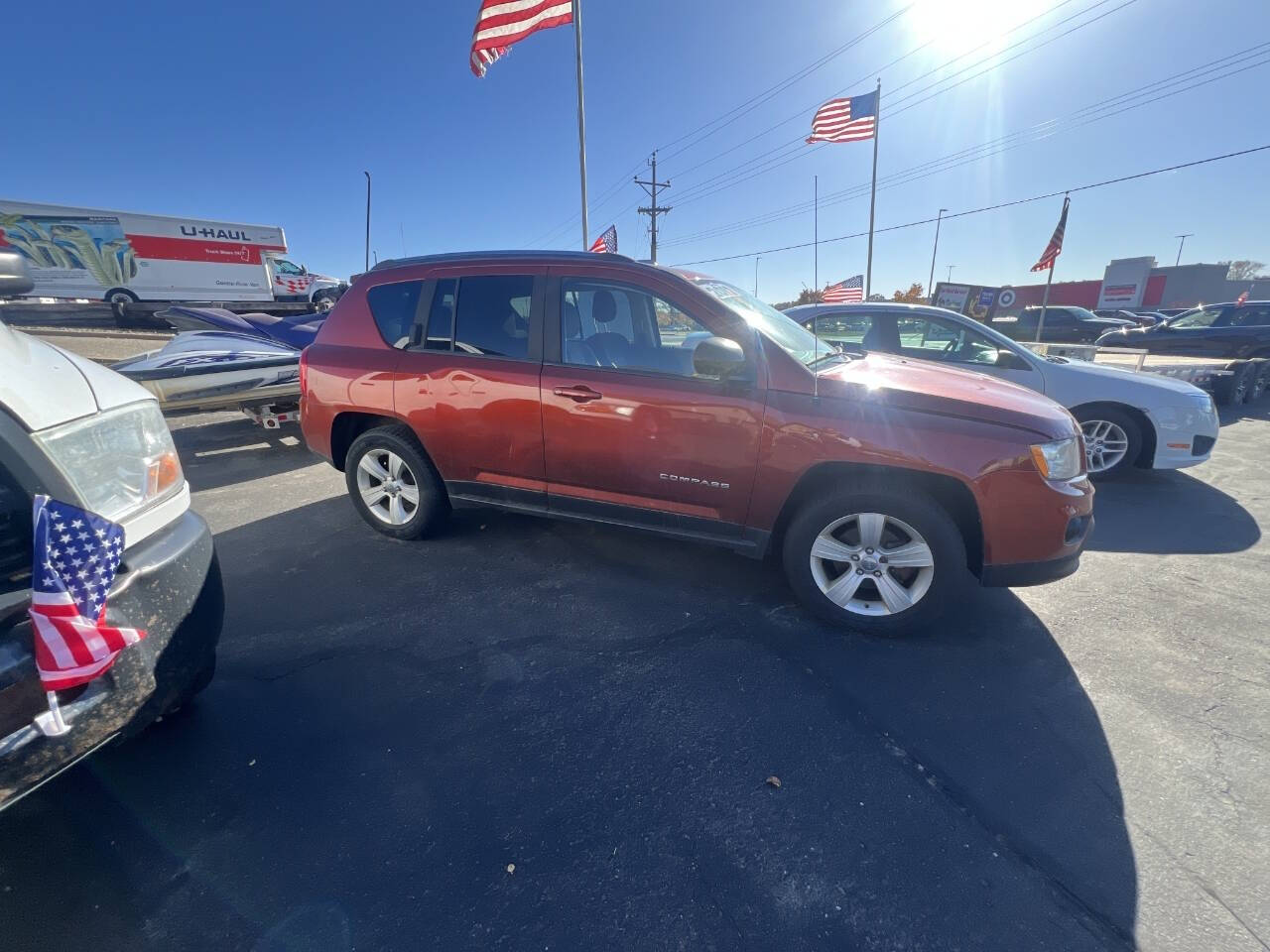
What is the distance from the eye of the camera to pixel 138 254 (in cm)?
1942

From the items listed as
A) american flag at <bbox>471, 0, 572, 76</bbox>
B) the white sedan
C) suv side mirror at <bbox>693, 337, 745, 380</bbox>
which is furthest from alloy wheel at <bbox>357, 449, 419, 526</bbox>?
american flag at <bbox>471, 0, 572, 76</bbox>

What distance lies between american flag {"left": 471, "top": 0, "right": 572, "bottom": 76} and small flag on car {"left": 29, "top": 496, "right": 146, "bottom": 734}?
9775 mm

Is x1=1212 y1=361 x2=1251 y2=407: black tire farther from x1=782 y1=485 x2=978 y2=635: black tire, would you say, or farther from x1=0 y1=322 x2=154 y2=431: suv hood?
x1=0 y1=322 x2=154 y2=431: suv hood

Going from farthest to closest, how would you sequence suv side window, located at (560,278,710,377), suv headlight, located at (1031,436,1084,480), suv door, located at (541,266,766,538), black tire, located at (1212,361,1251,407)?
1. black tire, located at (1212,361,1251,407)
2. suv side window, located at (560,278,710,377)
3. suv door, located at (541,266,766,538)
4. suv headlight, located at (1031,436,1084,480)

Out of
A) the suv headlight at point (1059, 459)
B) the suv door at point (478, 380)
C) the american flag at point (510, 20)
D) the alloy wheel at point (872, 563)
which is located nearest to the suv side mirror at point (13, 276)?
the suv door at point (478, 380)

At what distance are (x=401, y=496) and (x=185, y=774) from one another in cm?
216

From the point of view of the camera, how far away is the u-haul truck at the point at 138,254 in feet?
58.4

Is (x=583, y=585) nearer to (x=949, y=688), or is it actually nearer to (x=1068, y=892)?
(x=949, y=688)

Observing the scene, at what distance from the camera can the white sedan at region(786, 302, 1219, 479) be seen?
17.2 feet

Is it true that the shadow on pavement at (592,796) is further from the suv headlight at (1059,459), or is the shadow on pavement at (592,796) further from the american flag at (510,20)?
the american flag at (510,20)

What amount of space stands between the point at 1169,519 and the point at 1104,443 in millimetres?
1164

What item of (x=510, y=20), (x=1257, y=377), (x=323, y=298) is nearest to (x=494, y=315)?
(x=510, y=20)

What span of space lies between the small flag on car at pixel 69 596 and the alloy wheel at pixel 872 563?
2766mm

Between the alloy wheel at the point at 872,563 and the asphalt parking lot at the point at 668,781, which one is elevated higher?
the alloy wheel at the point at 872,563
